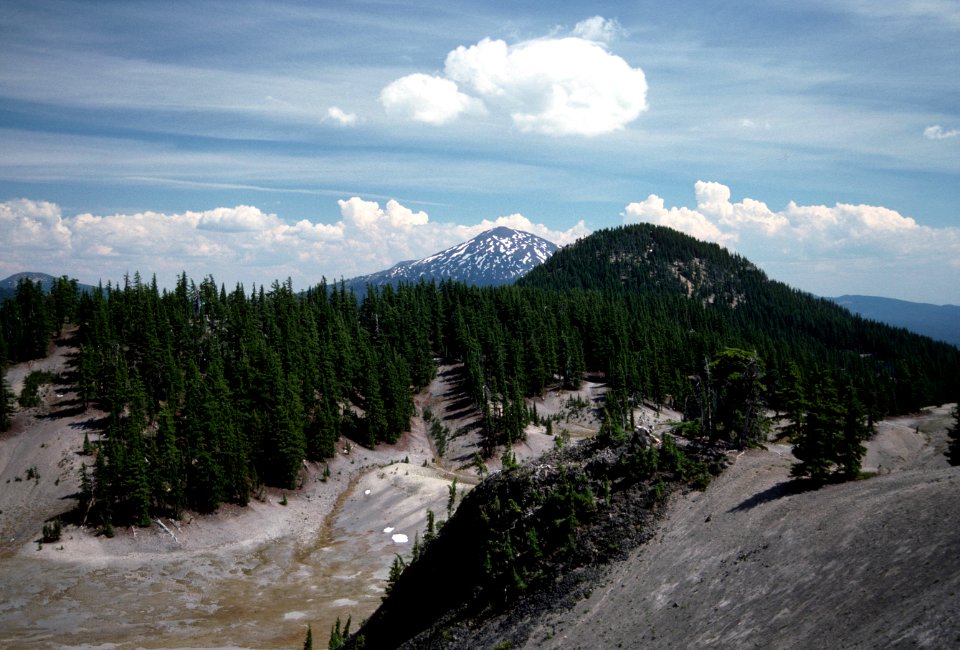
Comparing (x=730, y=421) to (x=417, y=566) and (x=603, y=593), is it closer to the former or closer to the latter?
(x=603, y=593)

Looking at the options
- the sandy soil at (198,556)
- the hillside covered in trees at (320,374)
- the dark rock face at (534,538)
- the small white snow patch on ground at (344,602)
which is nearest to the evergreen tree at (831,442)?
the hillside covered in trees at (320,374)

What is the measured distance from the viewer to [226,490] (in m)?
82.9

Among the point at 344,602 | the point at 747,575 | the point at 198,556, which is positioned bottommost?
the point at 344,602

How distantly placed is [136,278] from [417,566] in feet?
414

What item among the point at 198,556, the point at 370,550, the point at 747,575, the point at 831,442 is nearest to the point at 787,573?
the point at 747,575

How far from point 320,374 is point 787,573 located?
101901mm

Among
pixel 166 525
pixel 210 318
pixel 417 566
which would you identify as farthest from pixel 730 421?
pixel 210 318

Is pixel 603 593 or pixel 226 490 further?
pixel 226 490

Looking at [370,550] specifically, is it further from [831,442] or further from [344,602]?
[831,442]

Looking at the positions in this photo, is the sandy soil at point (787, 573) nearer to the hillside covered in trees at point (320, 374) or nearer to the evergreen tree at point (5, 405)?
the hillside covered in trees at point (320, 374)

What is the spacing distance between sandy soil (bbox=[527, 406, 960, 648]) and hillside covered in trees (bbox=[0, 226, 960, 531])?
465 cm

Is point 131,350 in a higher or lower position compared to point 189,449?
higher

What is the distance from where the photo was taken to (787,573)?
2314 cm

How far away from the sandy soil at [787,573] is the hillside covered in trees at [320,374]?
4652 millimetres
